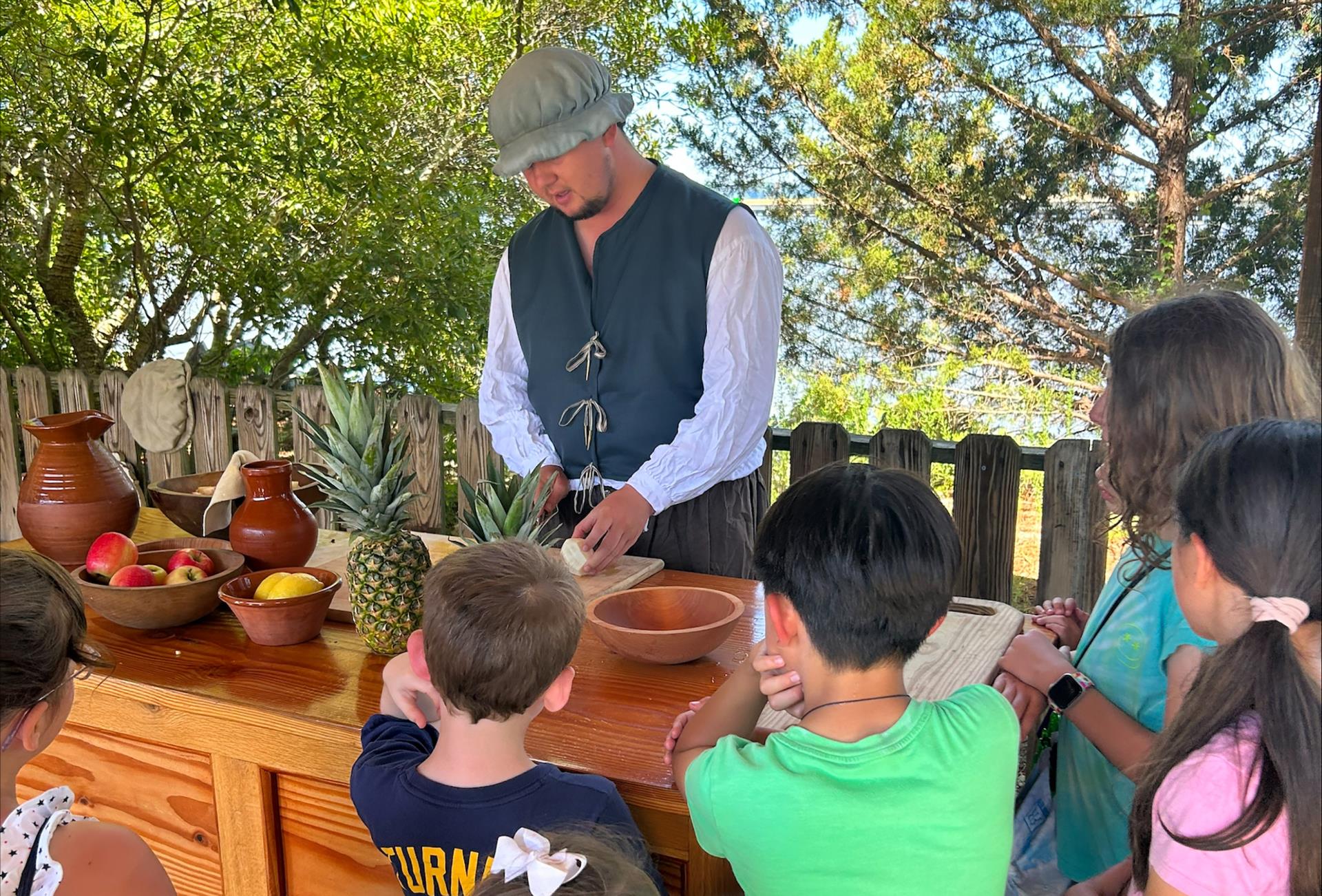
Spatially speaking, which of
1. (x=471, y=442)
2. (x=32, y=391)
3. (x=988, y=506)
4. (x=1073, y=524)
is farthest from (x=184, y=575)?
(x=32, y=391)

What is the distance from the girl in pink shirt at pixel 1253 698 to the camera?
3.74 ft

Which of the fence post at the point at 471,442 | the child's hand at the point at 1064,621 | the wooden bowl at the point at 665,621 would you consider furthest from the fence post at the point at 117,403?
the child's hand at the point at 1064,621

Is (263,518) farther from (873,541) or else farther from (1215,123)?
(1215,123)

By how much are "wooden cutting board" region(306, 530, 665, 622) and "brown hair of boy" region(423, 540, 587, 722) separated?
0.64 m

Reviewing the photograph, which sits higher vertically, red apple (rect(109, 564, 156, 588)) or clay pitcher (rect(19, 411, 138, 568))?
clay pitcher (rect(19, 411, 138, 568))

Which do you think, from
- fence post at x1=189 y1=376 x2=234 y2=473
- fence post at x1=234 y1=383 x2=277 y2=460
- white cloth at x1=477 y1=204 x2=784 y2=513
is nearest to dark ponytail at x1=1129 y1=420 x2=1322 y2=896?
white cloth at x1=477 y1=204 x2=784 y2=513

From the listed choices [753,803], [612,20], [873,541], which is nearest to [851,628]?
[873,541]

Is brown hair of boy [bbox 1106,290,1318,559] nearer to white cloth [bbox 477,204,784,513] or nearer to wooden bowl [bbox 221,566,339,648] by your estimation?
white cloth [bbox 477,204,784,513]

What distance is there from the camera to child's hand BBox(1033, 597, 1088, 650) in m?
2.00

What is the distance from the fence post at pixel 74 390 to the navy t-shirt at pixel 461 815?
14.9 feet

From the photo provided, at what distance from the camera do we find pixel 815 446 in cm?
373

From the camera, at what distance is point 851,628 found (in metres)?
1.25

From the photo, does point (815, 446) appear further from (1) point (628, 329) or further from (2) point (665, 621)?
(2) point (665, 621)

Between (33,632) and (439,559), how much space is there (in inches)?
47.9
